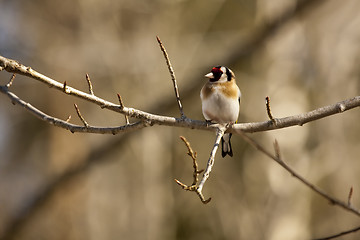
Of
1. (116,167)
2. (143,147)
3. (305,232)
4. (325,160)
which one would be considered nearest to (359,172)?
(325,160)

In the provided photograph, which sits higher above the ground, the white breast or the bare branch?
the white breast

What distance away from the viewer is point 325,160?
27.2 feet

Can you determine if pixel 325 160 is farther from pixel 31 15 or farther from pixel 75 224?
pixel 31 15

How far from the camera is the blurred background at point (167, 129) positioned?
8062mm

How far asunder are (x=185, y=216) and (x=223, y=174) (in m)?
1.49

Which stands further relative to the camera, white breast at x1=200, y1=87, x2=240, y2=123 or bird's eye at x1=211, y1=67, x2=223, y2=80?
bird's eye at x1=211, y1=67, x2=223, y2=80

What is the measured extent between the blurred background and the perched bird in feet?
11.4

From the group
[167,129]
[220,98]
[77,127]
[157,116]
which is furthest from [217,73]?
[167,129]

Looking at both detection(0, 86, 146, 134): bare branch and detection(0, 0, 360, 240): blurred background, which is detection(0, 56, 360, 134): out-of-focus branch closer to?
detection(0, 86, 146, 134): bare branch

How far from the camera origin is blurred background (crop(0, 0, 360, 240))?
8062mm

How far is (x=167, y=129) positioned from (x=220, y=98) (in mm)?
5508

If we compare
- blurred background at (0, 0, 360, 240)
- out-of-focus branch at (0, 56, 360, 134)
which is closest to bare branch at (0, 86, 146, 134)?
out-of-focus branch at (0, 56, 360, 134)

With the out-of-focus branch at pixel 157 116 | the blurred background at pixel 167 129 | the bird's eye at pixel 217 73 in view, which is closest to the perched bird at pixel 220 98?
the bird's eye at pixel 217 73

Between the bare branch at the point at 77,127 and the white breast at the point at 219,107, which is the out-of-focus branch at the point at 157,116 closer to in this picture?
the bare branch at the point at 77,127
